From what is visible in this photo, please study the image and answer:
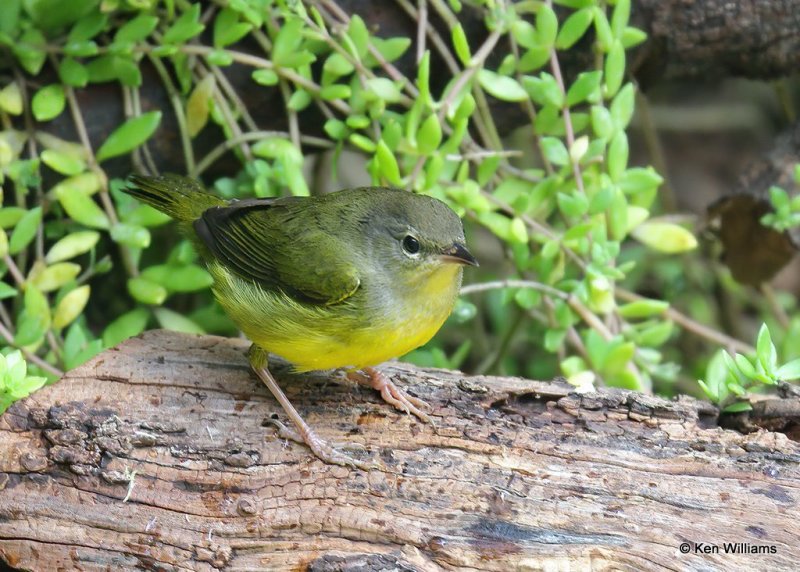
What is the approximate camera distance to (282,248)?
3484 mm

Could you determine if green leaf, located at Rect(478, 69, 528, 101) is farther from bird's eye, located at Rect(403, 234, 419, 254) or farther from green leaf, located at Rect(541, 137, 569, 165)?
bird's eye, located at Rect(403, 234, 419, 254)

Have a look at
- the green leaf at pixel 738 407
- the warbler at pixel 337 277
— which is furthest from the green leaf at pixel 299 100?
the green leaf at pixel 738 407

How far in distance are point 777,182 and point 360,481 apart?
2.80m

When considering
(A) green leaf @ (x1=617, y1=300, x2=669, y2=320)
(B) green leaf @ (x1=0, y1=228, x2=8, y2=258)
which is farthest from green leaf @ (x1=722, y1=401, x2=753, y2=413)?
(B) green leaf @ (x1=0, y1=228, x2=8, y2=258)

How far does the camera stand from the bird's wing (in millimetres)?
3264

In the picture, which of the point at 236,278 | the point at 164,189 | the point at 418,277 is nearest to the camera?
the point at 418,277

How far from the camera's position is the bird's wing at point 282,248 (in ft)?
10.7

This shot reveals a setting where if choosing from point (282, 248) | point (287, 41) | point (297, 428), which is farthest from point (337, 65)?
point (297, 428)

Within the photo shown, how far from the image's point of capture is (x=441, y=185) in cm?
402

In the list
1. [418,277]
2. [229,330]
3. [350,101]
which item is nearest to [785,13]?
[350,101]

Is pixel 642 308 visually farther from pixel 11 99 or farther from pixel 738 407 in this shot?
pixel 11 99

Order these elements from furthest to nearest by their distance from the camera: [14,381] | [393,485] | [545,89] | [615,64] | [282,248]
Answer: [545,89] < [615,64] < [282,248] < [14,381] < [393,485]

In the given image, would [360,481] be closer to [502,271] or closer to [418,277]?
[418,277]

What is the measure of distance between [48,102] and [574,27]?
7.89ft
